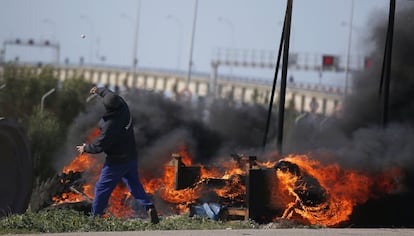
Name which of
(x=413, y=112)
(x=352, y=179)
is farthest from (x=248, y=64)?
(x=352, y=179)

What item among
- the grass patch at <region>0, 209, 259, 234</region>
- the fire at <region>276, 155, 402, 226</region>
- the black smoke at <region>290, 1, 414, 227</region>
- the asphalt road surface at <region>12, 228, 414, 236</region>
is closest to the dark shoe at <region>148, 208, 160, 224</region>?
the grass patch at <region>0, 209, 259, 234</region>

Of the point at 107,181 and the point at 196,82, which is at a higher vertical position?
the point at 107,181

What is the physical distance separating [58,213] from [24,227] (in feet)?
3.25

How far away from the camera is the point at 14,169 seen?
1272cm

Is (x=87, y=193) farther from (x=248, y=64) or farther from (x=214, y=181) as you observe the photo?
(x=248, y=64)

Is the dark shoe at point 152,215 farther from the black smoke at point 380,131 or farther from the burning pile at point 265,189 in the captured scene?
the black smoke at point 380,131

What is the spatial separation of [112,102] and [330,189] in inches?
147

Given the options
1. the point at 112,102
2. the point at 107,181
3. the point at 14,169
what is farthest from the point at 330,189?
the point at 14,169

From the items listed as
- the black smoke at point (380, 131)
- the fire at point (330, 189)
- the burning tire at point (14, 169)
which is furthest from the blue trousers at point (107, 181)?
the black smoke at point (380, 131)

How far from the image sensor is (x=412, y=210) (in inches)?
559

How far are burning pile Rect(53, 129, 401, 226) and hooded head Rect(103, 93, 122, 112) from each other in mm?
2595

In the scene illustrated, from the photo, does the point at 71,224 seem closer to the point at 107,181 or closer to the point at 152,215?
the point at 107,181

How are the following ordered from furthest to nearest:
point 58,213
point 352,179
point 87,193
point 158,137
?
point 158,137 < point 87,193 < point 352,179 < point 58,213

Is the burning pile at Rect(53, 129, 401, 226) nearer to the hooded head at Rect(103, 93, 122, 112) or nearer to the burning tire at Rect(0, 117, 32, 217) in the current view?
the burning tire at Rect(0, 117, 32, 217)
